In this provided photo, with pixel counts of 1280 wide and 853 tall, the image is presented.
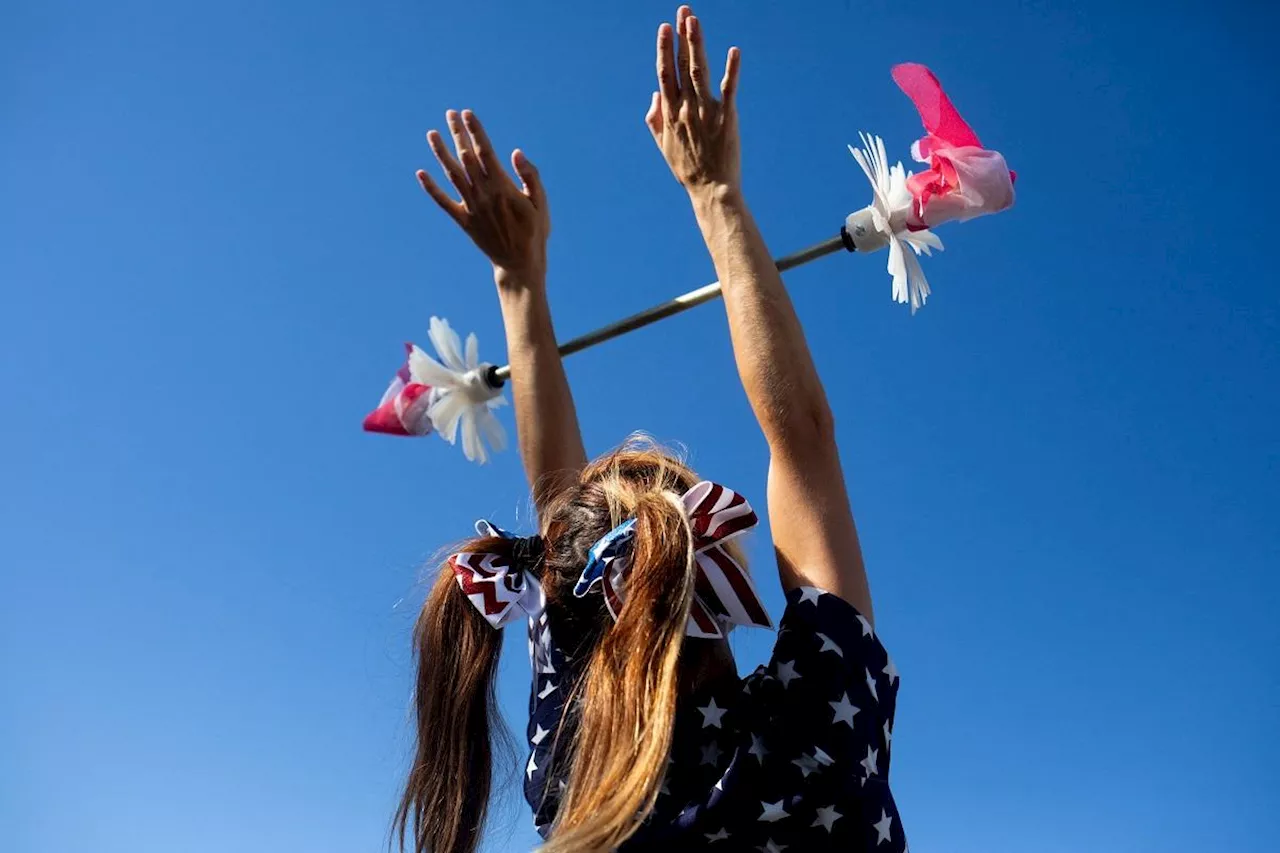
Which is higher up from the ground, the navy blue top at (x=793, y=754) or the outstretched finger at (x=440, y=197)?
the outstretched finger at (x=440, y=197)

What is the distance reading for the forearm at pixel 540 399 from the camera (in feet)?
10.8

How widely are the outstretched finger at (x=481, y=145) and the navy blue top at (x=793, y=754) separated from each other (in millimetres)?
2245

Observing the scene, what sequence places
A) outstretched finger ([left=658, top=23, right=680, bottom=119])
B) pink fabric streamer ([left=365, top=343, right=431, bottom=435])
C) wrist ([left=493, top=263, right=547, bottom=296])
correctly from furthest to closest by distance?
pink fabric streamer ([left=365, top=343, right=431, bottom=435]) → wrist ([left=493, top=263, right=547, bottom=296]) → outstretched finger ([left=658, top=23, right=680, bottom=119])

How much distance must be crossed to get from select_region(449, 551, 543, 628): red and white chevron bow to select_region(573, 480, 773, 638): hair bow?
169 mm

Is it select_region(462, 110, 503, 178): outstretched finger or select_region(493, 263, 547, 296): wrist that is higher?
select_region(462, 110, 503, 178): outstretched finger

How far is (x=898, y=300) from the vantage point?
3500 mm

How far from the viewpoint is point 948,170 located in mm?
3422

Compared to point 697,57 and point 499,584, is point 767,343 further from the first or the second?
point 697,57

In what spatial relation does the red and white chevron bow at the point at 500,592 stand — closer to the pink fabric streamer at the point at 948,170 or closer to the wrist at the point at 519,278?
the wrist at the point at 519,278

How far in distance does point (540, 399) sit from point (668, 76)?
994 mm

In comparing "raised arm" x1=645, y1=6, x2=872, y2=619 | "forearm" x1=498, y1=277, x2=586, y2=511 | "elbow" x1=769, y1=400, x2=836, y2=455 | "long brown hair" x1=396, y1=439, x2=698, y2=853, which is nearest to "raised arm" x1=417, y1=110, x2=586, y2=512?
"forearm" x1=498, y1=277, x2=586, y2=511

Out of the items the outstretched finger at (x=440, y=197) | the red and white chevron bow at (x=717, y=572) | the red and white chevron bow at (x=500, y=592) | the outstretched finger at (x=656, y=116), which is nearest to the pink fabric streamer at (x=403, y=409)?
the outstretched finger at (x=440, y=197)

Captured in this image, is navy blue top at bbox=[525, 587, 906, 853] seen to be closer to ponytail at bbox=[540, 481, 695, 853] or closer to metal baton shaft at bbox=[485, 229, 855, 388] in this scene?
ponytail at bbox=[540, 481, 695, 853]

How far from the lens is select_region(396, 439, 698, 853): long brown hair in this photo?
1.91 meters
